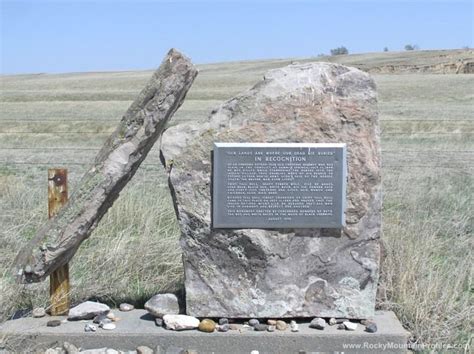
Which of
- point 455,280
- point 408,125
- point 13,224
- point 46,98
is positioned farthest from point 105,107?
point 455,280

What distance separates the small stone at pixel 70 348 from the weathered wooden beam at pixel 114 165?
1.79 feet

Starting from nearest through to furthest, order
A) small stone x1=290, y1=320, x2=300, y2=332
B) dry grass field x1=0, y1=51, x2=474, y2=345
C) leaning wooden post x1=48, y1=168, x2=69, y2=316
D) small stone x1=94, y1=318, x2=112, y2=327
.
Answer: small stone x1=290, y1=320, x2=300, y2=332 → small stone x1=94, y1=318, x2=112, y2=327 → leaning wooden post x1=48, y1=168, x2=69, y2=316 → dry grass field x1=0, y1=51, x2=474, y2=345

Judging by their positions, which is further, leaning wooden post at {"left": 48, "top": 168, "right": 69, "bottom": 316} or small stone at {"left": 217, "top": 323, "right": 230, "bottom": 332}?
leaning wooden post at {"left": 48, "top": 168, "right": 69, "bottom": 316}

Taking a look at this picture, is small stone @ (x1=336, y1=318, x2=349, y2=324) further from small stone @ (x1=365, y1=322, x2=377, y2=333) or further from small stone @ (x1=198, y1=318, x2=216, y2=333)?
small stone @ (x1=198, y1=318, x2=216, y2=333)

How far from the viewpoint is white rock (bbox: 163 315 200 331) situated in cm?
546

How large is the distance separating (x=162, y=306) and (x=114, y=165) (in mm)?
1130

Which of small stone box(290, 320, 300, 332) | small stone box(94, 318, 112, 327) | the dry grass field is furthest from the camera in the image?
the dry grass field

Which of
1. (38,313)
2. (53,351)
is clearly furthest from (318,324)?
(38,313)

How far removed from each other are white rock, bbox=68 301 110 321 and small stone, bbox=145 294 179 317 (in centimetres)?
35

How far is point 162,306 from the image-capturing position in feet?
18.5

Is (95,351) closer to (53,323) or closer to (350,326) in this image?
(53,323)

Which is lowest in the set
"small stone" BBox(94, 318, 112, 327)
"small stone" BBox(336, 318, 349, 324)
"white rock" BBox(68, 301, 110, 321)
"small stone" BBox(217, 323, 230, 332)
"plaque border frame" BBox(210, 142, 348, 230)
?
"small stone" BBox(217, 323, 230, 332)

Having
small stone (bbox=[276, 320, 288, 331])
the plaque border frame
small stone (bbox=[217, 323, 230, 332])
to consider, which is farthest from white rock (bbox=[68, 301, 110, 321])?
small stone (bbox=[276, 320, 288, 331])

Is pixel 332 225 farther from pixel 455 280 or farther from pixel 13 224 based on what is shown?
pixel 13 224
